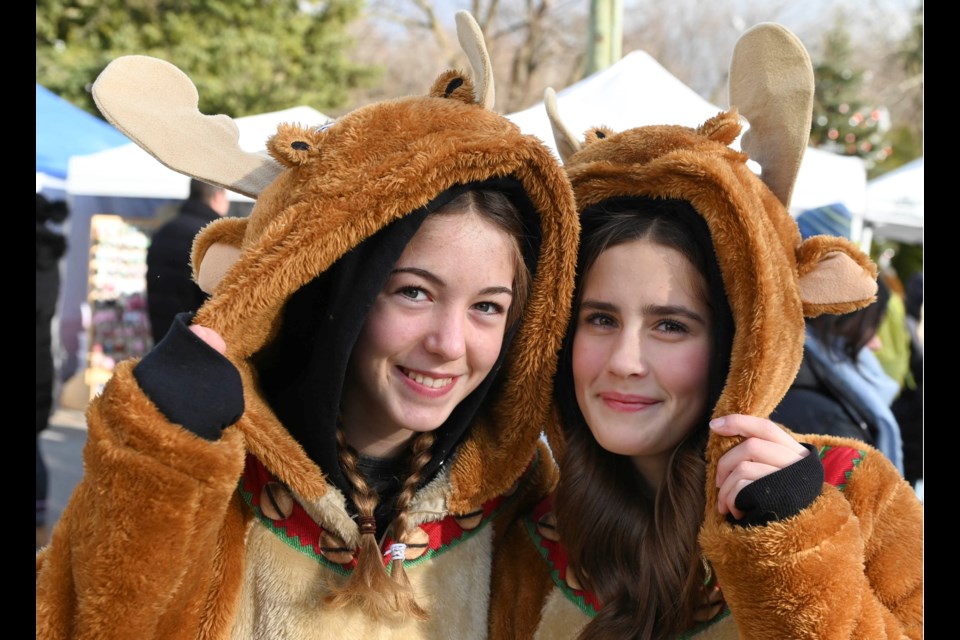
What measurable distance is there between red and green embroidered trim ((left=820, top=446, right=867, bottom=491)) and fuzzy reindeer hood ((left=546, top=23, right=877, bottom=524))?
19 centimetres

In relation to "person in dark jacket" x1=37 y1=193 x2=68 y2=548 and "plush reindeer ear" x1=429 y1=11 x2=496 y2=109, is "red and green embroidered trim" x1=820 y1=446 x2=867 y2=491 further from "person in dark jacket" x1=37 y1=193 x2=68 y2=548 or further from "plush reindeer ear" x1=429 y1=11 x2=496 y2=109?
"person in dark jacket" x1=37 y1=193 x2=68 y2=548

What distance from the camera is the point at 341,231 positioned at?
170 cm

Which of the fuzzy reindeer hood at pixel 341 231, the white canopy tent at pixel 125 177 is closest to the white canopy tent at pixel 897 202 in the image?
the white canopy tent at pixel 125 177

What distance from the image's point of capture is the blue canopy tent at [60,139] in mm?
6914

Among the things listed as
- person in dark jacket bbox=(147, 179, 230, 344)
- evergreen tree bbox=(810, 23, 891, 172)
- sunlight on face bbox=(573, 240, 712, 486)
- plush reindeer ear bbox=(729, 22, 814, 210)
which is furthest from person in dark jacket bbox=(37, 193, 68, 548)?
evergreen tree bbox=(810, 23, 891, 172)

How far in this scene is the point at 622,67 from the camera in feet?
17.3

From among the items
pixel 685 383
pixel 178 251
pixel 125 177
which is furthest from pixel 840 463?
pixel 125 177

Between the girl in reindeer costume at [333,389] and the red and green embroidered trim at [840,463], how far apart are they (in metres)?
0.61

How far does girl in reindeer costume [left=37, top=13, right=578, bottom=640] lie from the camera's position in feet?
4.92

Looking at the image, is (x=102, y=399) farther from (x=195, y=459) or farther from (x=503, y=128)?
(x=503, y=128)

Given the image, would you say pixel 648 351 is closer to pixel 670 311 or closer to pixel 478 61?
pixel 670 311

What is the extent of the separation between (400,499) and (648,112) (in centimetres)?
360

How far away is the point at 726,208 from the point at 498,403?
2.18 ft
